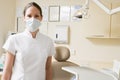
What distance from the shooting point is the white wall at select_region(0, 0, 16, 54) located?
4074mm

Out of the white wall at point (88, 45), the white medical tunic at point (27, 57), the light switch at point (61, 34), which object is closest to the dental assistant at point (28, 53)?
the white medical tunic at point (27, 57)

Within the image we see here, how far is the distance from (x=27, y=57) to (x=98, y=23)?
2661mm

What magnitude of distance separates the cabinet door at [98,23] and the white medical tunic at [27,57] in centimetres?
254

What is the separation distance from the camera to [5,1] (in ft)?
13.7

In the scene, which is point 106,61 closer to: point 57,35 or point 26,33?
point 57,35

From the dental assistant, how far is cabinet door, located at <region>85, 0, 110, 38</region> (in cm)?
250

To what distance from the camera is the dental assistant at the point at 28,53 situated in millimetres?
1323

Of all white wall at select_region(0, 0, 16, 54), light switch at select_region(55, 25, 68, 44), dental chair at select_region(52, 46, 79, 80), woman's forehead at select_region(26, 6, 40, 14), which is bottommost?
dental chair at select_region(52, 46, 79, 80)

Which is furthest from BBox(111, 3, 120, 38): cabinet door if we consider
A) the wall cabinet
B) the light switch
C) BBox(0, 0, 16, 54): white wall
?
BBox(0, 0, 16, 54): white wall

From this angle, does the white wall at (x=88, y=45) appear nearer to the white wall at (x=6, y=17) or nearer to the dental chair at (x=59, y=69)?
the white wall at (x=6, y=17)

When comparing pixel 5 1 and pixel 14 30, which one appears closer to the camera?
pixel 5 1

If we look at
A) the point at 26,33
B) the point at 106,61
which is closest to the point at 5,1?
the point at 106,61

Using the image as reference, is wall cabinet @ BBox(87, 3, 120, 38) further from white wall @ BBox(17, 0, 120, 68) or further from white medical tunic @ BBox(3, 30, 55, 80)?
white medical tunic @ BBox(3, 30, 55, 80)

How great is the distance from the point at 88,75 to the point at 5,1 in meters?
3.44
